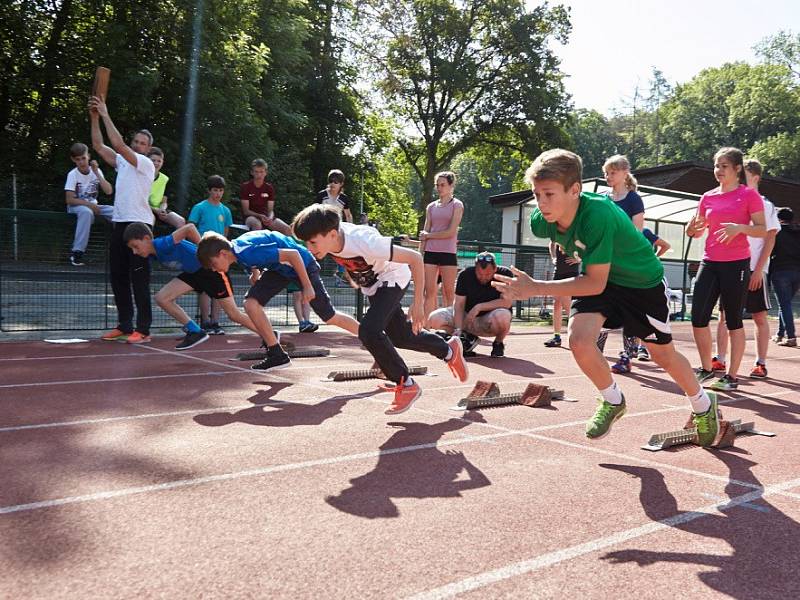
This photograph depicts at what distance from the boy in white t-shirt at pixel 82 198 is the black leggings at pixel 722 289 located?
6798 millimetres

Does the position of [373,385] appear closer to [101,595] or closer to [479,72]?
[101,595]

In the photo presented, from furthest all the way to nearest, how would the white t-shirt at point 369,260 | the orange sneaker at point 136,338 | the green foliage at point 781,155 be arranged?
the green foliage at point 781,155 → the orange sneaker at point 136,338 → the white t-shirt at point 369,260

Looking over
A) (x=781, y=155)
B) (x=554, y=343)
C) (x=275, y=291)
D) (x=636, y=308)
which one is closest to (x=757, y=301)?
Result: (x=554, y=343)

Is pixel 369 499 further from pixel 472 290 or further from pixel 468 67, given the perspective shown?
pixel 468 67

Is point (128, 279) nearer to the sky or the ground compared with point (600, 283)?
nearer to the ground

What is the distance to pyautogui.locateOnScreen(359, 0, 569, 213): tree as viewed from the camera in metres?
38.5

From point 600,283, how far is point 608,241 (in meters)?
0.23

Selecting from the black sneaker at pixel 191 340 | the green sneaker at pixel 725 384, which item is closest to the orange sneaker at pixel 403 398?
the green sneaker at pixel 725 384

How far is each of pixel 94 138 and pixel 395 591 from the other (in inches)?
273

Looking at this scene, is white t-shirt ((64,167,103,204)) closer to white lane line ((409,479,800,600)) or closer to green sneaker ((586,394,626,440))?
green sneaker ((586,394,626,440))

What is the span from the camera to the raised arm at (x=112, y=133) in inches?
302

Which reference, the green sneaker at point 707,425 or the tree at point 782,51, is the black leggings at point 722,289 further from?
the tree at point 782,51

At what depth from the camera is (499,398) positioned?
224 inches

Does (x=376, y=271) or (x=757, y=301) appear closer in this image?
(x=376, y=271)
